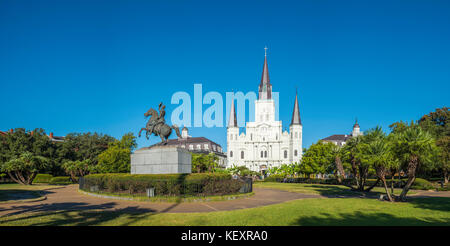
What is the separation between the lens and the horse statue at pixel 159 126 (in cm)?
1992

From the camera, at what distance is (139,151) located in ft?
65.0

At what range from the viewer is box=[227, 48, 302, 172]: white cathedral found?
292 ft

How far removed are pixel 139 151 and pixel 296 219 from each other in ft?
45.7

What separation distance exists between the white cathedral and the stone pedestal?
232 feet

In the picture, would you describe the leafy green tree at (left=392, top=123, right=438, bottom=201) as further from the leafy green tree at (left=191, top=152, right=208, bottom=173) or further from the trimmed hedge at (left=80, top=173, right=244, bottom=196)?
the leafy green tree at (left=191, top=152, right=208, bottom=173)

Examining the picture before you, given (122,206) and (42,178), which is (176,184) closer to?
(122,206)

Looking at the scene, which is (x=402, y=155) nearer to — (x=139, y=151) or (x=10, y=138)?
(x=139, y=151)

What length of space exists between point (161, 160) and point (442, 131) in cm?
5328

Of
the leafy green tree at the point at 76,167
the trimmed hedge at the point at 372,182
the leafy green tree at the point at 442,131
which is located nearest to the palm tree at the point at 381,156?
the leafy green tree at the point at 442,131

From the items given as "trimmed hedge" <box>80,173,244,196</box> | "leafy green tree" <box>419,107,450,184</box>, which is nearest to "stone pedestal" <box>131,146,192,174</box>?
"trimmed hedge" <box>80,173,244,196</box>

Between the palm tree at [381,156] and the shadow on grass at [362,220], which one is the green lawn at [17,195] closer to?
the shadow on grass at [362,220]

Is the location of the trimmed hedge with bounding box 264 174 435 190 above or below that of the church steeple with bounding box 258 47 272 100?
below

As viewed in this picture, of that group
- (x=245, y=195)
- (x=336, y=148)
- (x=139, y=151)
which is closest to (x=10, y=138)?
(x=139, y=151)

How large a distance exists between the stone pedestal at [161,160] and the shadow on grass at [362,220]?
10.7 metres
